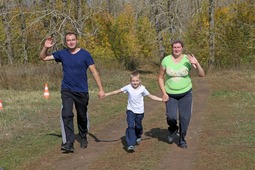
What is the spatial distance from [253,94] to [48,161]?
9.69m

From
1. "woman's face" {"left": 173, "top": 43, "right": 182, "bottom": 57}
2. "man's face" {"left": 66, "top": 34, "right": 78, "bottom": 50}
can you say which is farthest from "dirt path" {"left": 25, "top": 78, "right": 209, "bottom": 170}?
"man's face" {"left": 66, "top": 34, "right": 78, "bottom": 50}

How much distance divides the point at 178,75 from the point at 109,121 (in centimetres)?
380

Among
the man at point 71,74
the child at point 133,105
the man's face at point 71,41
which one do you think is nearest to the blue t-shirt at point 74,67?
the man at point 71,74

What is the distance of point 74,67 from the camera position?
21.8 ft

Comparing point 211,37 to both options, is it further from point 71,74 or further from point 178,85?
point 71,74

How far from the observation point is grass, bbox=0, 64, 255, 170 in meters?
6.44

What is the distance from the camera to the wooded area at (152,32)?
2636 centimetres

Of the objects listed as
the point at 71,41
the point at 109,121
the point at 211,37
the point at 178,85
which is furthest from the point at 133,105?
the point at 211,37

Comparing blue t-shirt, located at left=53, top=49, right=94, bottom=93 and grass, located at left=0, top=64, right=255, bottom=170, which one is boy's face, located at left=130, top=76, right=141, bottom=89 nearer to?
blue t-shirt, located at left=53, top=49, right=94, bottom=93

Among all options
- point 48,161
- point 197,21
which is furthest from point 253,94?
point 197,21

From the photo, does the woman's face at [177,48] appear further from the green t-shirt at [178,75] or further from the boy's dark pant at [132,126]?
the boy's dark pant at [132,126]

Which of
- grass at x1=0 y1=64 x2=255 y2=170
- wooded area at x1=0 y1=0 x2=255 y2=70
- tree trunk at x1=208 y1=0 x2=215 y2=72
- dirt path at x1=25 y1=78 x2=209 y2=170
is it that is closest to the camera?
dirt path at x1=25 y1=78 x2=209 y2=170

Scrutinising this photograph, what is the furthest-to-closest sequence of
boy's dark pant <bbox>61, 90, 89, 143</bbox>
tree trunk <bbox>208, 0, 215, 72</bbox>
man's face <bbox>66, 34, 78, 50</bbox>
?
tree trunk <bbox>208, 0, 215, 72</bbox> → boy's dark pant <bbox>61, 90, 89, 143</bbox> → man's face <bbox>66, 34, 78, 50</bbox>

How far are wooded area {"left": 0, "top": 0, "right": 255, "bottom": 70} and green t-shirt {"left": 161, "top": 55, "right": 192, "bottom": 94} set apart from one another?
16.3m
